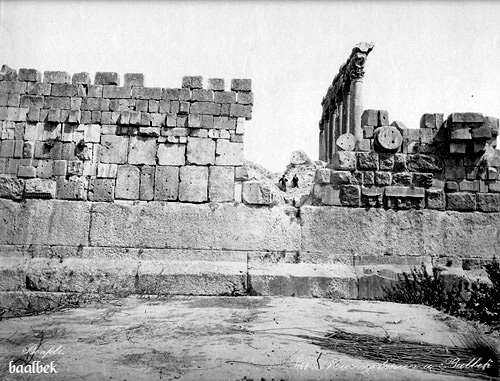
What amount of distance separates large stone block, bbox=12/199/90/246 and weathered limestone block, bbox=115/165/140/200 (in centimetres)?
60

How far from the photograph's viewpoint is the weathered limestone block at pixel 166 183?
7262 mm

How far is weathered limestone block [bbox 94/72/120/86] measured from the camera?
7402 millimetres

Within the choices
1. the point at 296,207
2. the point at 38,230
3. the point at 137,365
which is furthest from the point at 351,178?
the point at 38,230

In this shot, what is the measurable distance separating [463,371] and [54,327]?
4308 mm

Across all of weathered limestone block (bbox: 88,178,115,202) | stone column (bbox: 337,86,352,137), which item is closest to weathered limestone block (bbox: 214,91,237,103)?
weathered limestone block (bbox: 88,178,115,202)

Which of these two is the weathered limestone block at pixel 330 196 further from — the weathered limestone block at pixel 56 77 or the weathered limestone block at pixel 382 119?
the weathered limestone block at pixel 56 77

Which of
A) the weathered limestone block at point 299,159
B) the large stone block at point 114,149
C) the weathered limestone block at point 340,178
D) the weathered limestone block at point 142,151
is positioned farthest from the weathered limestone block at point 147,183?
the weathered limestone block at point 299,159

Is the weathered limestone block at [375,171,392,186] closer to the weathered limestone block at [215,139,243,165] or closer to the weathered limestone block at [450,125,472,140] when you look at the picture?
the weathered limestone block at [450,125,472,140]

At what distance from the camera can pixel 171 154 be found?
736 cm

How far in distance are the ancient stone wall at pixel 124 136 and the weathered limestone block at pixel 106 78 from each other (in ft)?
0.06

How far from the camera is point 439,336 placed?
15.3 ft

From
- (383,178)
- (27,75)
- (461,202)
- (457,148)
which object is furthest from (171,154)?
(461,202)

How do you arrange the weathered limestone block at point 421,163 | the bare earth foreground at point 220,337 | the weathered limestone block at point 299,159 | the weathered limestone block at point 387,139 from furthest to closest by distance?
the weathered limestone block at point 299,159 → the weathered limestone block at point 421,163 → the weathered limestone block at point 387,139 → the bare earth foreground at point 220,337

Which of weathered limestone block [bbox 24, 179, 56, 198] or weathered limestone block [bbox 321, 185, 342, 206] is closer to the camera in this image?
weathered limestone block [bbox 24, 179, 56, 198]
